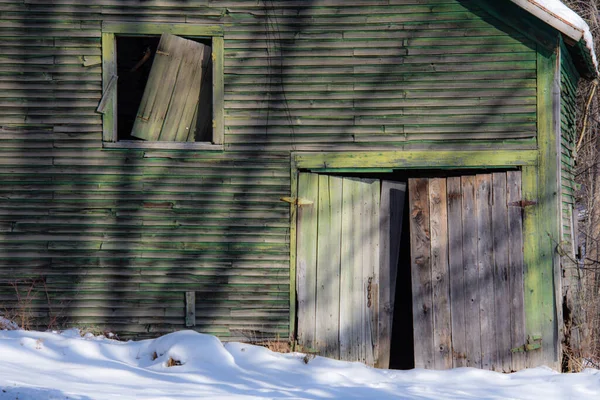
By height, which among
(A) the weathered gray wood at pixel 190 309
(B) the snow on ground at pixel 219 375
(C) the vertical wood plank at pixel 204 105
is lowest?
(B) the snow on ground at pixel 219 375

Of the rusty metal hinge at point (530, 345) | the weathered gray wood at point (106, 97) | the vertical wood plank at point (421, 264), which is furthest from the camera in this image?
the weathered gray wood at point (106, 97)

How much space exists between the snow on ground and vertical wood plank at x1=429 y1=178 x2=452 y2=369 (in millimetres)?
304

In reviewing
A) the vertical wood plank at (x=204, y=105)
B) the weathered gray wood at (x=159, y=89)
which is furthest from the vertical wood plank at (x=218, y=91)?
the weathered gray wood at (x=159, y=89)

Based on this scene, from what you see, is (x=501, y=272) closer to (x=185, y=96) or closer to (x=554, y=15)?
(x=554, y=15)

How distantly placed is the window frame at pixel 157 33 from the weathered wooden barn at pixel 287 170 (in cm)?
2

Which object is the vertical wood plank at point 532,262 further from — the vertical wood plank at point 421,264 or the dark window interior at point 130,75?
the dark window interior at point 130,75

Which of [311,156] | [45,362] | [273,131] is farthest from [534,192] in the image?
[45,362]

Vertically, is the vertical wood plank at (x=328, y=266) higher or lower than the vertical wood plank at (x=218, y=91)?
lower

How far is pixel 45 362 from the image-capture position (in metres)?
6.55

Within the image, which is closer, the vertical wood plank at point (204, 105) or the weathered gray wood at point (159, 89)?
the weathered gray wood at point (159, 89)

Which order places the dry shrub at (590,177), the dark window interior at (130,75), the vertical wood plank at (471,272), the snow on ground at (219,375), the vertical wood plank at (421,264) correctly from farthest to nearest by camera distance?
1. the dry shrub at (590,177)
2. the dark window interior at (130,75)
3. the vertical wood plank at (421,264)
4. the vertical wood plank at (471,272)
5. the snow on ground at (219,375)

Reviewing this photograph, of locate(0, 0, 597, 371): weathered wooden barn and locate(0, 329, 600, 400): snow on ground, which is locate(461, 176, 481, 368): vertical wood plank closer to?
locate(0, 0, 597, 371): weathered wooden barn

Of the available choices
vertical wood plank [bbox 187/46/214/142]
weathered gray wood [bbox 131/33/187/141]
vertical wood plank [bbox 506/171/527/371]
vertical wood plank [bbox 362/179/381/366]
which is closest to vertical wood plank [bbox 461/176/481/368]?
vertical wood plank [bbox 506/171/527/371]

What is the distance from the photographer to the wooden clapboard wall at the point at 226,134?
8.16 metres
